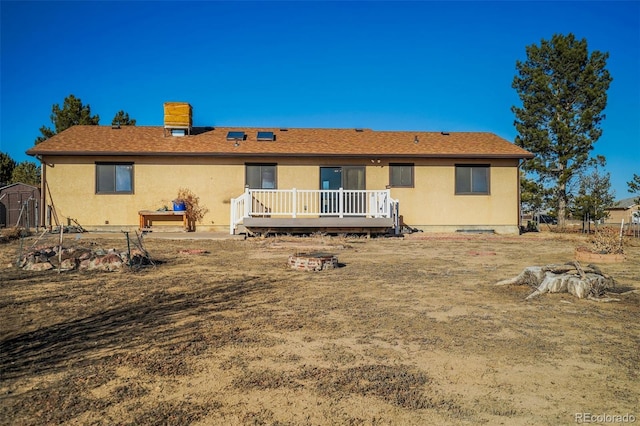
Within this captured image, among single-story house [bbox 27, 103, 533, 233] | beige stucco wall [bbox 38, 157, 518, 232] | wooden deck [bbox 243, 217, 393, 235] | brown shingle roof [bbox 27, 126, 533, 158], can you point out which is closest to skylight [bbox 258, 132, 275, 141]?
single-story house [bbox 27, 103, 533, 233]

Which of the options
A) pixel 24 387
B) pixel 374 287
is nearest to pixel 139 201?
pixel 374 287

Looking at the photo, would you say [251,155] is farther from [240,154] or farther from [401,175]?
[401,175]

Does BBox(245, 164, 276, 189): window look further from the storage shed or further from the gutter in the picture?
the storage shed

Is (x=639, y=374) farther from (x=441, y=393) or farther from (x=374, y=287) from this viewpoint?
(x=374, y=287)

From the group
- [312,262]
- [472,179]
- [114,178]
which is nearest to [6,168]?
[114,178]

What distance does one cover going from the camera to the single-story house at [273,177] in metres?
16.1

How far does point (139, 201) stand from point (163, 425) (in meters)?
14.7

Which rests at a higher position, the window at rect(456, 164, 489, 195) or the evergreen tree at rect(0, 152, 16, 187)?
the evergreen tree at rect(0, 152, 16, 187)

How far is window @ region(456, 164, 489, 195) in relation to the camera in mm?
17562

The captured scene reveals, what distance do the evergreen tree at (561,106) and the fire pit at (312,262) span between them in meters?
19.1

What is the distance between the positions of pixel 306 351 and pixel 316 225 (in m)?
10.8

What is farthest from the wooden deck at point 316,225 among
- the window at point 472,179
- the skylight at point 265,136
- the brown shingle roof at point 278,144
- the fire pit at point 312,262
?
the fire pit at point 312,262

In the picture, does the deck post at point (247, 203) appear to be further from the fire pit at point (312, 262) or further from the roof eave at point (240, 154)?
the fire pit at point (312, 262)

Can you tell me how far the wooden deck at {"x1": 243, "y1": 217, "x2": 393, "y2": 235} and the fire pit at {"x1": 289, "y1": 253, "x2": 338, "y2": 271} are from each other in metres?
6.22
